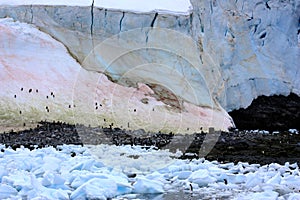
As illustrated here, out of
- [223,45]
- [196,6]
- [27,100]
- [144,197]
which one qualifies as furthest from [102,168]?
[196,6]

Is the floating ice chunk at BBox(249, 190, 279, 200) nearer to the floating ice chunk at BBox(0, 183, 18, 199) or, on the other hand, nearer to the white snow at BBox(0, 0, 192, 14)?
the floating ice chunk at BBox(0, 183, 18, 199)

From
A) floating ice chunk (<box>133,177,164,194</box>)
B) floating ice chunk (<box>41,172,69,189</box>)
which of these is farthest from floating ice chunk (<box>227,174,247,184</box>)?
floating ice chunk (<box>41,172,69,189</box>)

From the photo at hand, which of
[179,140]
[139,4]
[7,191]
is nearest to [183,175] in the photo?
[7,191]

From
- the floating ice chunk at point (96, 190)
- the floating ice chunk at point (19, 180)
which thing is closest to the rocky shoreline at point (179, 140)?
the floating ice chunk at point (96, 190)

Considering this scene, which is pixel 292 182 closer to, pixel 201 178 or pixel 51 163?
pixel 201 178

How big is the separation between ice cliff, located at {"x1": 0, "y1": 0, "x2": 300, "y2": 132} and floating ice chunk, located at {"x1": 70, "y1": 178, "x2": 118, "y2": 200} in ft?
21.5

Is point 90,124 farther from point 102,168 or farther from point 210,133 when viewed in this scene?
point 102,168

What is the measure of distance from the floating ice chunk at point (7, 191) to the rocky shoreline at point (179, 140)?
343 centimetres

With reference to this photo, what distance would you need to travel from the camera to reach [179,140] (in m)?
11.2

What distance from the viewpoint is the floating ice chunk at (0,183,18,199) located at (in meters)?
6.17

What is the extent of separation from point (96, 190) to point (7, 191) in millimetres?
1017

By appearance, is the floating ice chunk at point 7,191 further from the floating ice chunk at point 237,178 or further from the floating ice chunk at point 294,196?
the floating ice chunk at point 294,196

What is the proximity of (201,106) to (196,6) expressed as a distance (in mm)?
2774

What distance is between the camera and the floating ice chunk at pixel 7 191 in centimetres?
617
